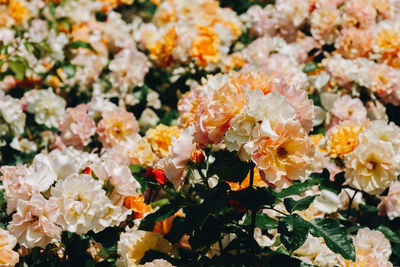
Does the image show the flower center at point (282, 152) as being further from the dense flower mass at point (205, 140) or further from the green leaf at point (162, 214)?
the green leaf at point (162, 214)

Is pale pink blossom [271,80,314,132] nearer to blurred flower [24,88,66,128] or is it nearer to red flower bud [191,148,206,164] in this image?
red flower bud [191,148,206,164]

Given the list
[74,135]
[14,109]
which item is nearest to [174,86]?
[74,135]

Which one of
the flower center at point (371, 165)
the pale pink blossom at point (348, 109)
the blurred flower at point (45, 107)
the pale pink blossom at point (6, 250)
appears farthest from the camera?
the blurred flower at point (45, 107)

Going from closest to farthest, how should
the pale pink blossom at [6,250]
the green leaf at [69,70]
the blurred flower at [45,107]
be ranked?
the pale pink blossom at [6,250] → the blurred flower at [45,107] → the green leaf at [69,70]

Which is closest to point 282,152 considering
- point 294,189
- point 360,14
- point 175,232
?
point 294,189

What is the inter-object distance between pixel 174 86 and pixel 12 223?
1493 mm

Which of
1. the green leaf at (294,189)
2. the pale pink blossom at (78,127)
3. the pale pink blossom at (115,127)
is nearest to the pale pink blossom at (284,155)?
the green leaf at (294,189)

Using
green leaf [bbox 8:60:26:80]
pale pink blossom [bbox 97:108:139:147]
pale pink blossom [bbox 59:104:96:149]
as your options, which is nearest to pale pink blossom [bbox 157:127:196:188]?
pale pink blossom [bbox 97:108:139:147]

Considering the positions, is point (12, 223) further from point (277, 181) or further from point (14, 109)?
point (14, 109)

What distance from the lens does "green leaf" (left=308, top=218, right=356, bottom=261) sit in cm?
128

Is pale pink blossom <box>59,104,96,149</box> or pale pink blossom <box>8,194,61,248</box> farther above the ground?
pale pink blossom <box>8,194,61,248</box>

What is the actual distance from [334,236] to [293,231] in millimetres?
121

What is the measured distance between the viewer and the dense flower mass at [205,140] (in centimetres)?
129

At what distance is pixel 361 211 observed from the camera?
1.93 m
